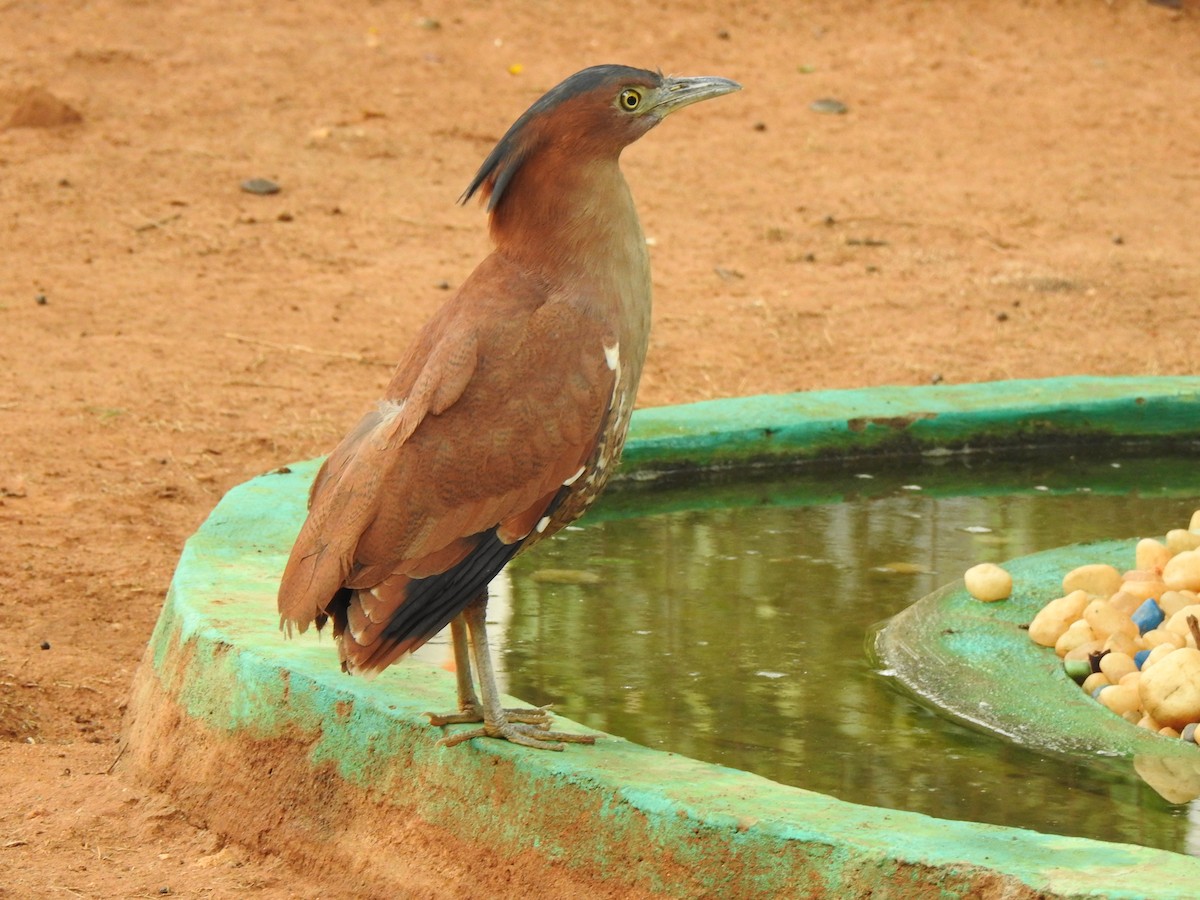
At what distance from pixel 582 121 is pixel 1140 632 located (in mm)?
1867

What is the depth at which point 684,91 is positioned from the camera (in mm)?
3600

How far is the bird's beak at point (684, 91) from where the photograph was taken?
3.56m

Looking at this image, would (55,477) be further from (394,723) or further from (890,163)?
(890,163)

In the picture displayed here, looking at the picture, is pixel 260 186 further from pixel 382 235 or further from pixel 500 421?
pixel 500 421

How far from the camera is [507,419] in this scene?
129 inches

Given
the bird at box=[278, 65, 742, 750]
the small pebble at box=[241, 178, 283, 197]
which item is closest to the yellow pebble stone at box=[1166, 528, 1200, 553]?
the bird at box=[278, 65, 742, 750]

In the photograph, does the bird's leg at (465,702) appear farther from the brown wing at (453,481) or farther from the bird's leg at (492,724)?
the brown wing at (453,481)

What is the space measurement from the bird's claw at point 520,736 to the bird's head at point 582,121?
3.20 ft

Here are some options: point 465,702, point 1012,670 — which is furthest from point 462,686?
point 1012,670

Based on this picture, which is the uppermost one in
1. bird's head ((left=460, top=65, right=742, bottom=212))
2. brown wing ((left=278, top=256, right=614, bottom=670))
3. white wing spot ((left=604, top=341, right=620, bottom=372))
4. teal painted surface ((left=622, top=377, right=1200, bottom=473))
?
bird's head ((left=460, top=65, right=742, bottom=212))

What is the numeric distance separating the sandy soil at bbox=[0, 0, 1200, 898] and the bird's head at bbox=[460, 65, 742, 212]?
4.62ft

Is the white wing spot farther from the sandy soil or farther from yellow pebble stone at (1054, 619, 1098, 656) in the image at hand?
yellow pebble stone at (1054, 619, 1098, 656)

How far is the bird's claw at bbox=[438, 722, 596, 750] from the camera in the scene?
3.32 meters

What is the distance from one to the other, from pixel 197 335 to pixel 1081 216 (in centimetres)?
535
